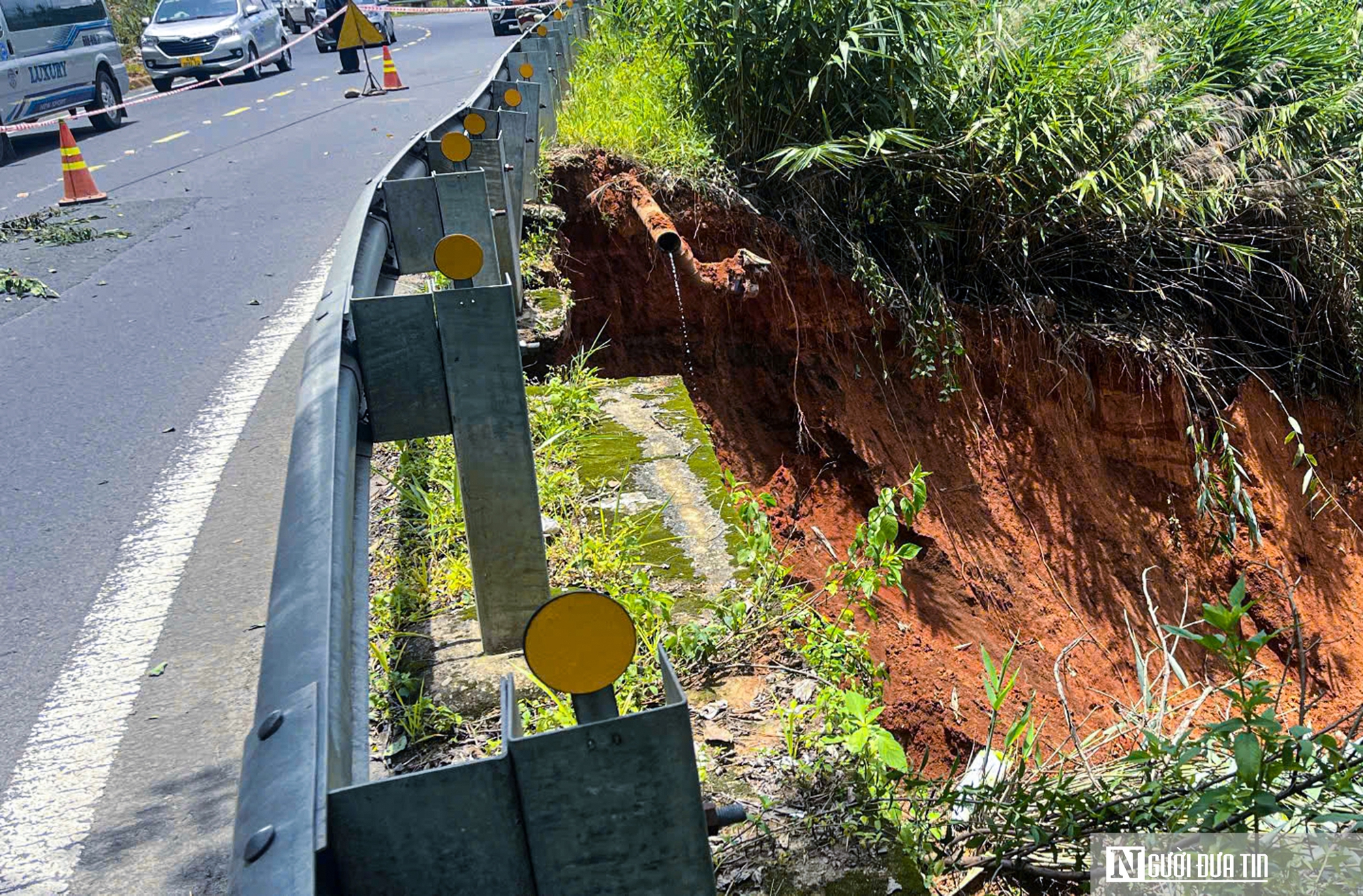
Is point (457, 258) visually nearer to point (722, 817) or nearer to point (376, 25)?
point (722, 817)

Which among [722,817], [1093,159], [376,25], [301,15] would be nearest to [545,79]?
[1093,159]

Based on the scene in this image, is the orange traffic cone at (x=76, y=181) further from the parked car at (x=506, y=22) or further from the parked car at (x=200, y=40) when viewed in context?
the parked car at (x=506, y=22)

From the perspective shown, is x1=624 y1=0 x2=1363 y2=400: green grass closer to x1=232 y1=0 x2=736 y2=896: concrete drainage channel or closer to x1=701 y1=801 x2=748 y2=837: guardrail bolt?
x1=232 y1=0 x2=736 y2=896: concrete drainage channel

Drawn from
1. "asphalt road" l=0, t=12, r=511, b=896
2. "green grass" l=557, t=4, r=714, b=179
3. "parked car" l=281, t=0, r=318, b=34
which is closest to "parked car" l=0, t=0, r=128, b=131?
"asphalt road" l=0, t=12, r=511, b=896

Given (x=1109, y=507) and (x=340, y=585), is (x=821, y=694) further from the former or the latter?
(x=1109, y=507)

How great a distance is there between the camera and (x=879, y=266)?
6.37m

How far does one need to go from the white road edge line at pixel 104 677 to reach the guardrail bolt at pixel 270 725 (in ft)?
5.53

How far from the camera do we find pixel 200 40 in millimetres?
18594

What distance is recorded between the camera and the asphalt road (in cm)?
255

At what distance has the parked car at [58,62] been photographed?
12844 millimetres

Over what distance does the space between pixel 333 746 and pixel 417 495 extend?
2349mm

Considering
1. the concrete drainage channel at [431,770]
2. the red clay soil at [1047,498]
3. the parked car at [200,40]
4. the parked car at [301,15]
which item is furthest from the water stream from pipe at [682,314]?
the parked car at [301,15]

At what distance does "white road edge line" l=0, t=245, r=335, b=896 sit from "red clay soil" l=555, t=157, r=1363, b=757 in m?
2.29

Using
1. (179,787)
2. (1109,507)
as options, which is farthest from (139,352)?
(1109,507)
